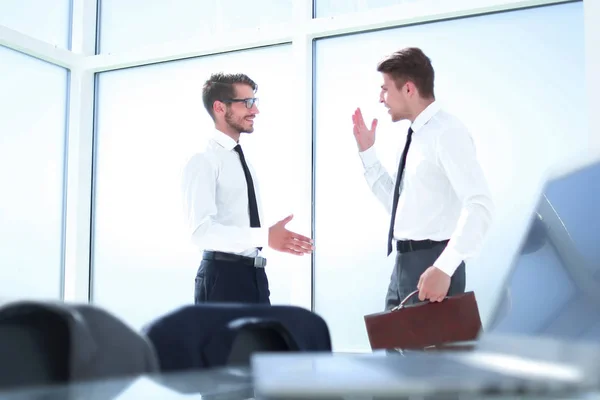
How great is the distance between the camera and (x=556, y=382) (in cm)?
38

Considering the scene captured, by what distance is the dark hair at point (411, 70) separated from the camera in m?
2.89

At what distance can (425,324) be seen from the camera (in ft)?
6.64

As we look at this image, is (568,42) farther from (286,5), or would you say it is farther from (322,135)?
(286,5)

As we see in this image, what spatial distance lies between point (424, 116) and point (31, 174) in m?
2.53

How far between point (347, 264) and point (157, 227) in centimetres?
127

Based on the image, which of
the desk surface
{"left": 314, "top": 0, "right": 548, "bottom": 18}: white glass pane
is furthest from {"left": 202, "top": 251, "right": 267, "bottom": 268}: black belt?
the desk surface

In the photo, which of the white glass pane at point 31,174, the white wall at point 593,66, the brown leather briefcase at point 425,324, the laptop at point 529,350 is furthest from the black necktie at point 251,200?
the laptop at point 529,350

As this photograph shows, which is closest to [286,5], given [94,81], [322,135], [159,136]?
[322,135]

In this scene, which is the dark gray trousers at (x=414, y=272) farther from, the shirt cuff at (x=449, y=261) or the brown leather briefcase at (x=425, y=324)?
the brown leather briefcase at (x=425, y=324)

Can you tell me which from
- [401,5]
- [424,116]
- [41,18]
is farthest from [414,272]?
[41,18]

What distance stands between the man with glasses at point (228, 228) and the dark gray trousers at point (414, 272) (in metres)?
0.57

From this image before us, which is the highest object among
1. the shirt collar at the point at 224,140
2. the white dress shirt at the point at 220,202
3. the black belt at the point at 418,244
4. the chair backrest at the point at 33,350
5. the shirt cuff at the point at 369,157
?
the shirt collar at the point at 224,140

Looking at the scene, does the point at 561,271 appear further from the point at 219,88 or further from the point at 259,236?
the point at 219,88

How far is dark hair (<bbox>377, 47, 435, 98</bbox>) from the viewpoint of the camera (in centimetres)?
289
